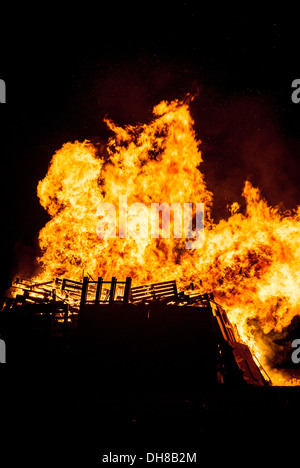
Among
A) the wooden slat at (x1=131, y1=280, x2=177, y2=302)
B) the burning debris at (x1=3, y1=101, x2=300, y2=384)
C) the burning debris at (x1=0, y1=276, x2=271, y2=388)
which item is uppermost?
the burning debris at (x1=3, y1=101, x2=300, y2=384)

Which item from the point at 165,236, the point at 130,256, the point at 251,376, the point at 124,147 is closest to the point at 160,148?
the point at 124,147

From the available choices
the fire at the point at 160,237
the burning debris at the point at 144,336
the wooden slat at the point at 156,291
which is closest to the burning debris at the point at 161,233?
the fire at the point at 160,237

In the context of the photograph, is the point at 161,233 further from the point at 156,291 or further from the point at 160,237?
the point at 156,291

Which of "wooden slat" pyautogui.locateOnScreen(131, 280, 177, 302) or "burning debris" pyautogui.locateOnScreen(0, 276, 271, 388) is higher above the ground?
"wooden slat" pyautogui.locateOnScreen(131, 280, 177, 302)

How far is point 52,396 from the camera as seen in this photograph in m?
7.09

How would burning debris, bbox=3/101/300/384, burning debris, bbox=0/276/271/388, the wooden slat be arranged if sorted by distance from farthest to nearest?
burning debris, bbox=3/101/300/384 → the wooden slat → burning debris, bbox=0/276/271/388

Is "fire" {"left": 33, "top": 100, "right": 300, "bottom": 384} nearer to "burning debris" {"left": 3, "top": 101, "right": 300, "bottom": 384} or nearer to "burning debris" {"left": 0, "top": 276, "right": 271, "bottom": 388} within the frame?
"burning debris" {"left": 3, "top": 101, "right": 300, "bottom": 384}

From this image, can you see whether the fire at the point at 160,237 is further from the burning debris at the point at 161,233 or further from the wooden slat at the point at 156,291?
the wooden slat at the point at 156,291

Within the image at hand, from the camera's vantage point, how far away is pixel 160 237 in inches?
834

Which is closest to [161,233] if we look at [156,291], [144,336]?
[156,291]

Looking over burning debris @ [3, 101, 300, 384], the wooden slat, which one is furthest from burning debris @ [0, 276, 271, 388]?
burning debris @ [3, 101, 300, 384]

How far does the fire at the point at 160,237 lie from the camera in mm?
18719

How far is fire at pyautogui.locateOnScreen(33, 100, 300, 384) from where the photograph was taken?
1872 centimetres
